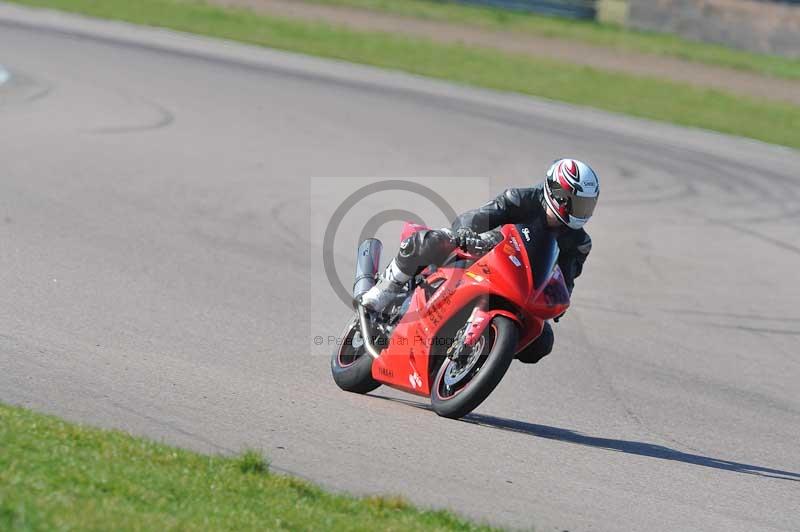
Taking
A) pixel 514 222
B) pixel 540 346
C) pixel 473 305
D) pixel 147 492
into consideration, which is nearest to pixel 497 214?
pixel 514 222

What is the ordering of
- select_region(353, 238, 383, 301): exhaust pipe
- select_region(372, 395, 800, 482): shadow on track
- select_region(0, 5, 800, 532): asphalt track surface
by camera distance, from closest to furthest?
1. select_region(0, 5, 800, 532): asphalt track surface
2. select_region(372, 395, 800, 482): shadow on track
3. select_region(353, 238, 383, 301): exhaust pipe

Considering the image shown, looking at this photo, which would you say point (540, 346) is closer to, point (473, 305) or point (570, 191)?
point (473, 305)

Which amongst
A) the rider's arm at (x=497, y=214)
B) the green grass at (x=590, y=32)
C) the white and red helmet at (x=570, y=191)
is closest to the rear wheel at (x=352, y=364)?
the rider's arm at (x=497, y=214)

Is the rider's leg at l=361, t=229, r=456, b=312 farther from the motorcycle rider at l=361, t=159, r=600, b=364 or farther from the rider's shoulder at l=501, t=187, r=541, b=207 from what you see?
the rider's shoulder at l=501, t=187, r=541, b=207

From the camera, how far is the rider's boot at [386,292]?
7.60 meters

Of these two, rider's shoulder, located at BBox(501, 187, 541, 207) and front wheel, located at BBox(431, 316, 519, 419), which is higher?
rider's shoulder, located at BBox(501, 187, 541, 207)

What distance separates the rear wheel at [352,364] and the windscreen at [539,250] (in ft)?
4.42

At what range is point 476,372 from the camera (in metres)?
6.96

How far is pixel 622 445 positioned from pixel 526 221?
1.51 meters

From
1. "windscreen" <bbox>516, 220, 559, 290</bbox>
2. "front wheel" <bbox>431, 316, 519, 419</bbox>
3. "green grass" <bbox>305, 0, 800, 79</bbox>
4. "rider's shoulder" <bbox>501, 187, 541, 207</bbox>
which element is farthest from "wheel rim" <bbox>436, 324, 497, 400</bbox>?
"green grass" <bbox>305, 0, 800, 79</bbox>

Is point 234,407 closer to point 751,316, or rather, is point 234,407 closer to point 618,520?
point 618,520

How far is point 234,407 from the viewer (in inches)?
264

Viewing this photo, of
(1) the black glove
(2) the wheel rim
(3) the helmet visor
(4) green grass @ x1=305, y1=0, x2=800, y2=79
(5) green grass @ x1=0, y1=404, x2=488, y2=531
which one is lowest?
(4) green grass @ x1=305, y1=0, x2=800, y2=79

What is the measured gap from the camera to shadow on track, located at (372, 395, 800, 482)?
712 cm
